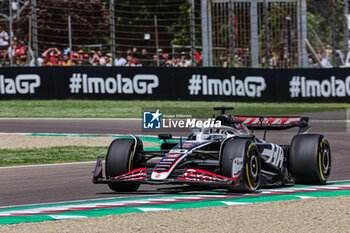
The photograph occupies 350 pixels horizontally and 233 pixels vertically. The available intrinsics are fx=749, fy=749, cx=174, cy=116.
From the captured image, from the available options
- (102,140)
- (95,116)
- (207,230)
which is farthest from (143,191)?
(95,116)

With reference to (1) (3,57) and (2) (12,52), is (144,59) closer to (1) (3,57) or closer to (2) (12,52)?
(2) (12,52)

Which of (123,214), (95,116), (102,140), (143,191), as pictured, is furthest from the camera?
(95,116)

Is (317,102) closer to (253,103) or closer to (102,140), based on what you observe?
(253,103)

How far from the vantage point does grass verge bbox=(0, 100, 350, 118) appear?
2392cm

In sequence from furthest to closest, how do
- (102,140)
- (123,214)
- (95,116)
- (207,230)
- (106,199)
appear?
(95,116) < (102,140) < (106,199) < (123,214) < (207,230)

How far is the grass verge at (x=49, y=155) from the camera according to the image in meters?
14.1

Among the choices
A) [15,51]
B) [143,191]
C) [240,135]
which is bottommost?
[143,191]

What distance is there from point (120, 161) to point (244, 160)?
171 cm

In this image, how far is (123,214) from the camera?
7.88m

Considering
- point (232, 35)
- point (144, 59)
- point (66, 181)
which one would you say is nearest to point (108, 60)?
point (144, 59)

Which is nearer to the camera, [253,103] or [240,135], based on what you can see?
[240,135]

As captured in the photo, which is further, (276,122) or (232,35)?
(232,35)

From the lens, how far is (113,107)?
25.8m

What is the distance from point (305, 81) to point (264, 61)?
1.58 meters
